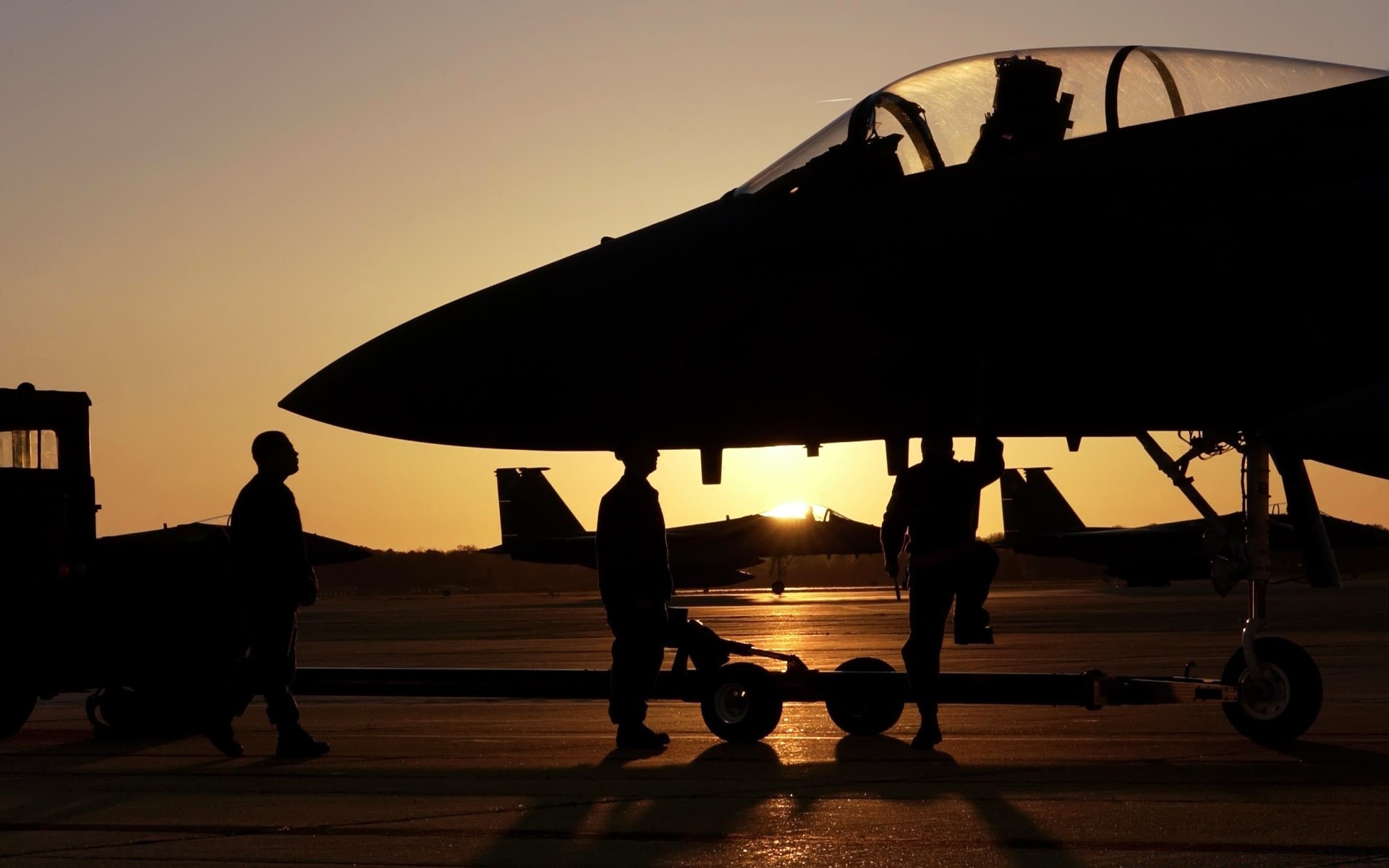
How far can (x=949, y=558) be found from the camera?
29.5 feet

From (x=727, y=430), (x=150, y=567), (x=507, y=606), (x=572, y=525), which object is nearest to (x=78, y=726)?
(x=150, y=567)

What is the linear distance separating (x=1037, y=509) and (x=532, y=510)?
19.3 meters

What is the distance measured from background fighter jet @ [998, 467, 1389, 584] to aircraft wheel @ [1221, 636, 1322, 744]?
45.9 meters

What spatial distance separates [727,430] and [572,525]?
55.7 meters

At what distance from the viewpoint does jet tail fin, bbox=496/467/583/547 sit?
64375 mm

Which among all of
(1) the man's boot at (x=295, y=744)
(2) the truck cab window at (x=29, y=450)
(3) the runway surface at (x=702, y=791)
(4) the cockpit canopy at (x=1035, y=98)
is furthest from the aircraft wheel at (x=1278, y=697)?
(2) the truck cab window at (x=29, y=450)

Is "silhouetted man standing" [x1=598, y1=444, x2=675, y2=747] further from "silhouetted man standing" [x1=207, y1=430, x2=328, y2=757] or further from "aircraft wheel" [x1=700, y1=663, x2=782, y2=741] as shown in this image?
"silhouetted man standing" [x1=207, y1=430, x2=328, y2=757]

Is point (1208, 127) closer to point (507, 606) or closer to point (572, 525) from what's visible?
point (507, 606)

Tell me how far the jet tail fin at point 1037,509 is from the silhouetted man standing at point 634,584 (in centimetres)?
5709

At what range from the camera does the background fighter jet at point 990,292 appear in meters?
8.14

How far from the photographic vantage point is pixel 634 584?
390 inches

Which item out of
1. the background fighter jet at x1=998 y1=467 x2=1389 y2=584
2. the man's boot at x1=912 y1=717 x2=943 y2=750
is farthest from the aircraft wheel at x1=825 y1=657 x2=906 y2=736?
the background fighter jet at x1=998 y1=467 x2=1389 y2=584

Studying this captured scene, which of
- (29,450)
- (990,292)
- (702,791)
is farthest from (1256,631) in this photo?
(29,450)

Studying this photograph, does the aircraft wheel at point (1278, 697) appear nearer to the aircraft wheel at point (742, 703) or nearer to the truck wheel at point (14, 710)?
the aircraft wheel at point (742, 703)
